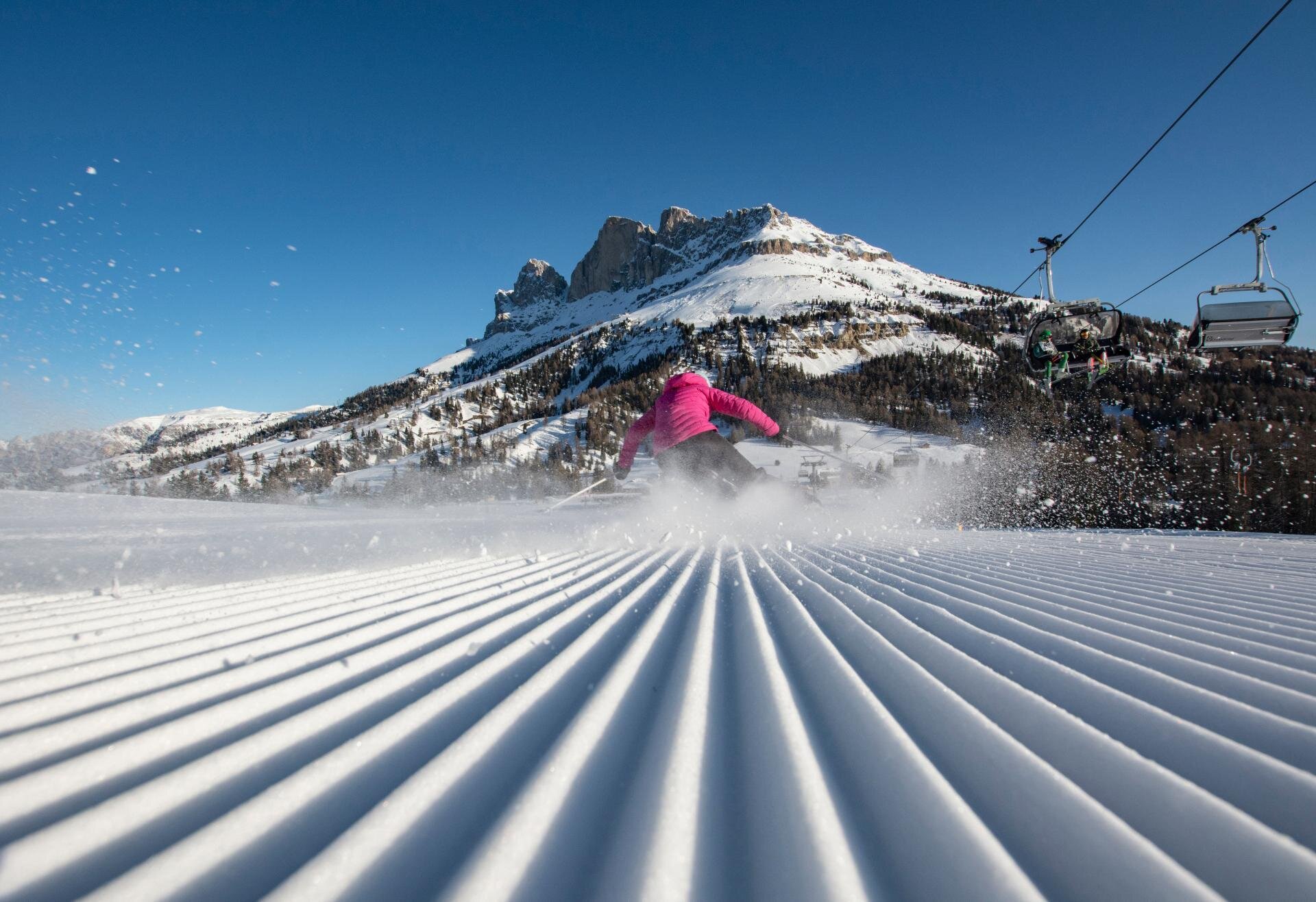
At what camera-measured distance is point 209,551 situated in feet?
11.4

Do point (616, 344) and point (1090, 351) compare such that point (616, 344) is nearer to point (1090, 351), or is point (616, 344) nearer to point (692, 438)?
point (1090, 351)

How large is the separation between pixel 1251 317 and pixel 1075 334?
223 cm

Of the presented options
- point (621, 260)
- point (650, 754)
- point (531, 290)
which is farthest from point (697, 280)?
point (650, 754)

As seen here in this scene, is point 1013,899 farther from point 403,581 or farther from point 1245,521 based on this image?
point 1245,521

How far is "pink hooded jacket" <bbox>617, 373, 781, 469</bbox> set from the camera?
7.51 m

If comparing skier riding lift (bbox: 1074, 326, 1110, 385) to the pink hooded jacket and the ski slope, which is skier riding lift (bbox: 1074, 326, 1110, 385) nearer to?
the pink hooded jacket

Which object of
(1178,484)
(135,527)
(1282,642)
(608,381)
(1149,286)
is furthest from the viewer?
(608,381)

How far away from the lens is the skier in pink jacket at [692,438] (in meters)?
7.47

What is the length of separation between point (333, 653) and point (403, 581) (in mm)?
1256

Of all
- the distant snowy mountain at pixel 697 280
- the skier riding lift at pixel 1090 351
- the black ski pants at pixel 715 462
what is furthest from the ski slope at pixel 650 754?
the distant snowy mountain at pixel 697 280

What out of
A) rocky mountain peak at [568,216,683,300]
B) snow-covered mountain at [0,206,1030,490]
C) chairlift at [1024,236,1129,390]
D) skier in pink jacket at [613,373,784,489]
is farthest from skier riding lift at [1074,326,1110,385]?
rocky mountain peak at [568,216,683,300]

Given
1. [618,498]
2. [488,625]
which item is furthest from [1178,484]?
[488,625]

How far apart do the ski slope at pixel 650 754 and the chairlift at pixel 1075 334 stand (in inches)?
334

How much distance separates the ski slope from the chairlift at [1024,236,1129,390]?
849 centimetres
